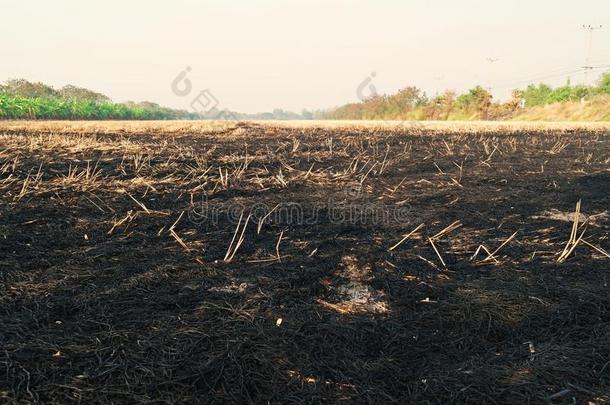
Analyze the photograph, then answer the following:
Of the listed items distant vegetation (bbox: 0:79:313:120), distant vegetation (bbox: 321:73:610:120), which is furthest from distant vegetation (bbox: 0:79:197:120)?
distant vegetation (bbox: 321:73:610:120)

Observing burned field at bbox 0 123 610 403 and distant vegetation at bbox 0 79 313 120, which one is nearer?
burned field at bbox 0 123 610 403

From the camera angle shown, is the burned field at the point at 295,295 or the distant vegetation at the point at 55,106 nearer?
the burned field at the point at 295,295

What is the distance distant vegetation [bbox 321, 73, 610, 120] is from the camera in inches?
1367

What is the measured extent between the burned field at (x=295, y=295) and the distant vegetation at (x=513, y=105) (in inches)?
1344

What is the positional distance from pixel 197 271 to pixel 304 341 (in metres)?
1.15

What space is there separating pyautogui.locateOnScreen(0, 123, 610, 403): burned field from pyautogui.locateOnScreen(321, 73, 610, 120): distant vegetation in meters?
34.1

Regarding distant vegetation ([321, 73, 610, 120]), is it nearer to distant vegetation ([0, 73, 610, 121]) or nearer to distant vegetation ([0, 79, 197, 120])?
distant vegetation ([0, 73, 610, 121])

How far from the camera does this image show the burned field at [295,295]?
6.07 ft

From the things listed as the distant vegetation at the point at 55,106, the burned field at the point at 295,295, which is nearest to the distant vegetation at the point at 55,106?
the distant vegetation at the point at 55,106

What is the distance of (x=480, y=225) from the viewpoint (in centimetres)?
425

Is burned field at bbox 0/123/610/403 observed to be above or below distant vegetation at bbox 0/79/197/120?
below

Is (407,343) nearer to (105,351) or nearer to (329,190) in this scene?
(105,351)

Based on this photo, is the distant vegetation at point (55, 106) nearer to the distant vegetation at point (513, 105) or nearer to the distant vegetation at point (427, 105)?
the distant vegetation at point (427, 105)

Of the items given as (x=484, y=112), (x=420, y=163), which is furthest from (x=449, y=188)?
(x=484, y=112)
